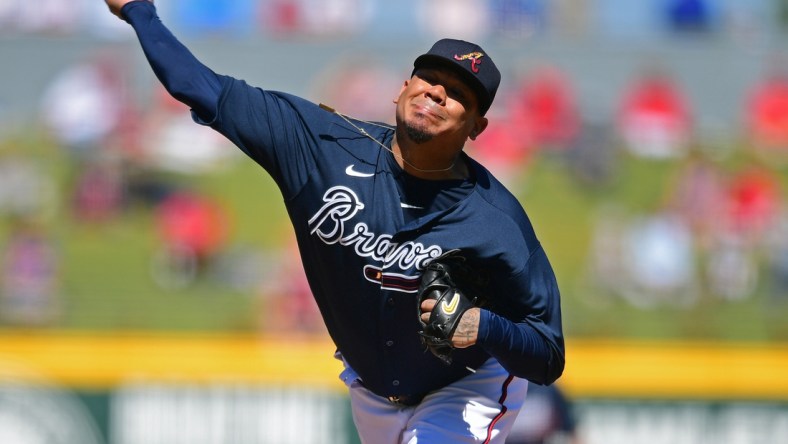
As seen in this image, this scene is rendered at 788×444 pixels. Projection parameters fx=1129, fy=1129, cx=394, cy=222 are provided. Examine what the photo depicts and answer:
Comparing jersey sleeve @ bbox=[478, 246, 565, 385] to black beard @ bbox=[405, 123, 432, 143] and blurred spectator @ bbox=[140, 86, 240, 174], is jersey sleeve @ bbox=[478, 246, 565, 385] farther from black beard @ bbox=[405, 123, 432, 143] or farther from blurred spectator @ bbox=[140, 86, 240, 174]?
blurred spectator @ bbox=[140, 86, 240, 174]

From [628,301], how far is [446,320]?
708cm

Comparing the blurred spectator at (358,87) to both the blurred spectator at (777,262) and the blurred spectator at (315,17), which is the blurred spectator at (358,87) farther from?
the blurred spectator at (777,262)

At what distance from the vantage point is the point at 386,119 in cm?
1059

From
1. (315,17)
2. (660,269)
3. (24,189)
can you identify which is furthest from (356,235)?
(315,17)

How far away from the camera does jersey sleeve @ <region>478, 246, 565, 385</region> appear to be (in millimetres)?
3275

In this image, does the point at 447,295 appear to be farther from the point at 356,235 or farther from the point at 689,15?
the point at 689,15

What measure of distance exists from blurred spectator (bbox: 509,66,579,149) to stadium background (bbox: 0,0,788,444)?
0.09 feet

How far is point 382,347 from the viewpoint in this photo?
3645 mm

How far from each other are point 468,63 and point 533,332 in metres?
0.83

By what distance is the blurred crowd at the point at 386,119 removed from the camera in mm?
9977

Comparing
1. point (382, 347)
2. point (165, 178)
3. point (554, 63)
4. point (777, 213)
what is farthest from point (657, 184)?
point (382, 347)

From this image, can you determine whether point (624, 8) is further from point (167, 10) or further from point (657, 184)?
point (167, 10)

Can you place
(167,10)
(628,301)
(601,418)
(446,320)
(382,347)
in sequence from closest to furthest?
1. (446,320)
2. (382,347)
3. (601,418)
4. (628,301)
5. (167,10)

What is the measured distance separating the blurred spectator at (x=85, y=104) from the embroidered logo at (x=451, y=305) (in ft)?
25.3
